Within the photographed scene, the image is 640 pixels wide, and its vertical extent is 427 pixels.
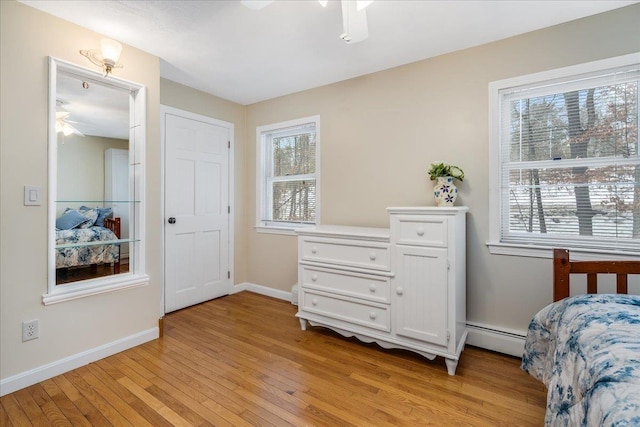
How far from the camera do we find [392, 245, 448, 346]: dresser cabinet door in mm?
2068

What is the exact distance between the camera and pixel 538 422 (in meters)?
1.59

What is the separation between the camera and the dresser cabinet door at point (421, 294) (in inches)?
81.4

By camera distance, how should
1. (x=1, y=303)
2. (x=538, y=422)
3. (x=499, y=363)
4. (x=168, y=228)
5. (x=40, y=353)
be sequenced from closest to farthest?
(x=538, y=422) < (x=1, y=303) < (x=40, y=353) < (x=499, y=363) < (x=168, y=228)

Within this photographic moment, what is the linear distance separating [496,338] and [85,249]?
128 inches

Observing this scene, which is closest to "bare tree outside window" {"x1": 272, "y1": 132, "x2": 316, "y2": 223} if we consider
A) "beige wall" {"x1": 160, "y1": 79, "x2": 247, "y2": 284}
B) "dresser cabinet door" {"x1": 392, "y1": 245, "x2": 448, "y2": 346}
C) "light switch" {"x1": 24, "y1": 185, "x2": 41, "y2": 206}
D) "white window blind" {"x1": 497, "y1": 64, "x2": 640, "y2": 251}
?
"beige wall" {"x1": 160, "y1": 79, "x2": 247, "y2": 284}

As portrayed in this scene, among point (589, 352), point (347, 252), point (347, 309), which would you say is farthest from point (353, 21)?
point (347, 309)

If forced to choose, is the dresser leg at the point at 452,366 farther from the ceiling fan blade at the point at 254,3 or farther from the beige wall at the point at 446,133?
the ceiling fan blade at the point at 254,3

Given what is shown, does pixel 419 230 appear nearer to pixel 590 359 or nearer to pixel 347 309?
pixel 347 309

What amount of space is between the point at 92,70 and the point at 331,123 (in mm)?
2065

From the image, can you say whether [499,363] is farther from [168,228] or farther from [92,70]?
[92,70]

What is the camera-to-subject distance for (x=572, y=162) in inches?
83.7

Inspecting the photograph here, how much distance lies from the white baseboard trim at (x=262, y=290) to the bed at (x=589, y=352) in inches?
99.3

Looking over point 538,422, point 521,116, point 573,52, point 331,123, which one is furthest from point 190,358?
point 573,52

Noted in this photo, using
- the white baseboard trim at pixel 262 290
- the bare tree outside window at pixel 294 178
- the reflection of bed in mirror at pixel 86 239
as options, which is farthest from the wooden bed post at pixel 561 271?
the reflection of bed in mirror at pixel 86 239
